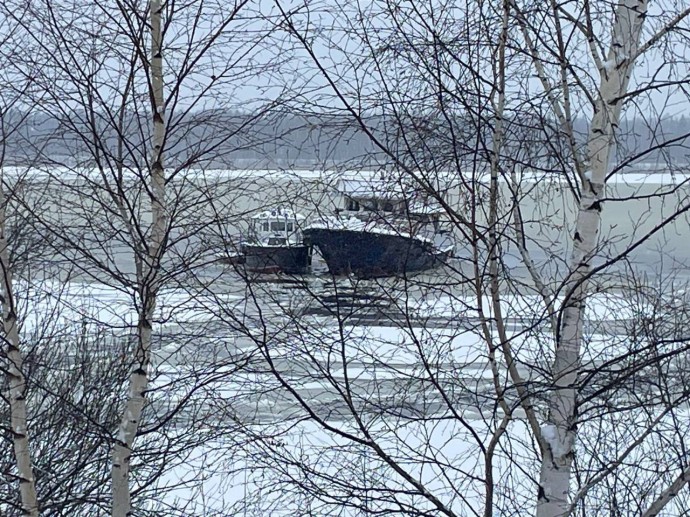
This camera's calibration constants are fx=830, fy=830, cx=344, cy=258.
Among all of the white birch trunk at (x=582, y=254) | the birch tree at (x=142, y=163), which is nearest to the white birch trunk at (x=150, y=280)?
the birch tree at (x=142, y=163)

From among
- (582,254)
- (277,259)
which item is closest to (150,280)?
(277,259)

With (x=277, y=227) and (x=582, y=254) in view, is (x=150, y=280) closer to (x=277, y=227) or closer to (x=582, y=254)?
(x=277, y=227)

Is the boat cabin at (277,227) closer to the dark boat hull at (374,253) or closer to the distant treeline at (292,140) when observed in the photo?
the dark boat hull at (374,253)

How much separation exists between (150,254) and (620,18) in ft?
8.33

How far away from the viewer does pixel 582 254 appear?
367 cm

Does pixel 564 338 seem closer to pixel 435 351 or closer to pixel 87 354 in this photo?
pixel 435 351

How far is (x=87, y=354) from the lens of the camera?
729cm

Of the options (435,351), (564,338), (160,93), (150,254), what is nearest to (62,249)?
(150,254)

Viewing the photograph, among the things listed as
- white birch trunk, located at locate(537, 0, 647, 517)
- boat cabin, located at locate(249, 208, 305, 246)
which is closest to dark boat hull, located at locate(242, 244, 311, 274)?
boat cabin, located at locate(249, 208, 305, 246)

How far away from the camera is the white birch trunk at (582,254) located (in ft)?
11.9

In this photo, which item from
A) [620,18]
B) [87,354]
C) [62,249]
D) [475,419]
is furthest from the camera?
[475,419]

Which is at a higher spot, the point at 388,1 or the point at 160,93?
the point at 388,1

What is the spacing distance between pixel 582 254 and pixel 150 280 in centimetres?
214

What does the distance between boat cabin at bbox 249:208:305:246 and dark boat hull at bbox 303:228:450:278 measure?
11cm
